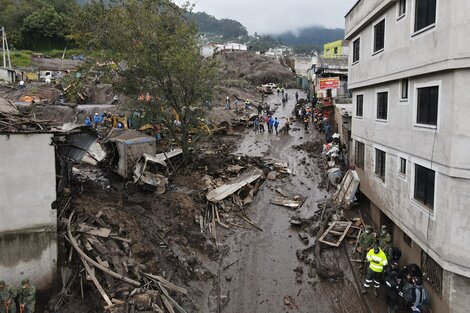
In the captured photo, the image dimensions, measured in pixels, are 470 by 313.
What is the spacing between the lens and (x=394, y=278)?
37.6ft

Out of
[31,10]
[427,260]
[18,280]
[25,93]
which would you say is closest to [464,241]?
[427,260]

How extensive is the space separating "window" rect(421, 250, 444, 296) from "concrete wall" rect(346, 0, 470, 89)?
18.7ft

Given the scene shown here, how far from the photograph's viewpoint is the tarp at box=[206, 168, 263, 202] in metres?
19.4

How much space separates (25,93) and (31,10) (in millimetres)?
39935

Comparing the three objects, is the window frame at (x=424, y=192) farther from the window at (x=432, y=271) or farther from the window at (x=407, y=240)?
the window at (x=407, y=240)

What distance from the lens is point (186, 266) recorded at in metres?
14.0

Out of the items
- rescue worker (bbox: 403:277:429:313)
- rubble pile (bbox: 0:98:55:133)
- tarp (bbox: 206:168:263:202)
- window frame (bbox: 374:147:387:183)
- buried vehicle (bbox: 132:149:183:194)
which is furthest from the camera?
tarp (bbox: 206:168:263:202)

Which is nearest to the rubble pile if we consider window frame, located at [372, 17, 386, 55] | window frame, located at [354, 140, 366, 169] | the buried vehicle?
the buried vehicle

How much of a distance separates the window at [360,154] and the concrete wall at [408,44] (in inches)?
125

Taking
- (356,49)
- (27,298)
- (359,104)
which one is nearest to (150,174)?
(27,298)

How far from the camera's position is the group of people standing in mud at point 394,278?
10.5m

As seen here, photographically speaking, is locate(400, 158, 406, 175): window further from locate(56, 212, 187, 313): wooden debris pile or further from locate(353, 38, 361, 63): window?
locate(56, 212, 187, 313): wooden debris pile

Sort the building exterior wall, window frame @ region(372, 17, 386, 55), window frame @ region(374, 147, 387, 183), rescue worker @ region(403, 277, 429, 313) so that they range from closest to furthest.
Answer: rescue worker @ region(403, 277, 429, 313) < window frame @ region(372, 17, 386, 55) < window frame @ region(374, 147, 387, 183) < the building exterior wall

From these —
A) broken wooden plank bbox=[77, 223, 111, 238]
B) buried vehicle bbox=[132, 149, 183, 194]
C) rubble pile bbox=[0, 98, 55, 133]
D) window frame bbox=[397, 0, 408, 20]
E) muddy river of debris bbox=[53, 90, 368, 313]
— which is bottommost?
muddy river of debris bbox=[53, 90, 368, 313]
